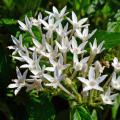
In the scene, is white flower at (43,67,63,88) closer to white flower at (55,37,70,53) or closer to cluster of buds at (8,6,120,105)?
cluster of buds at (8,6,120,105)

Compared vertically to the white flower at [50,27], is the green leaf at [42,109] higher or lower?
lower

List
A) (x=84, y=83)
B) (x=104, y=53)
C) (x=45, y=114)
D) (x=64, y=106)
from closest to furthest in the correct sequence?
(x=84, y=83), (x=45, y=114), (x=104, y=53), (x=64, y=106)

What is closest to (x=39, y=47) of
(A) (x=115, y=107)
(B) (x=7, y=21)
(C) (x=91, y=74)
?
(C) (x=91, y=74)

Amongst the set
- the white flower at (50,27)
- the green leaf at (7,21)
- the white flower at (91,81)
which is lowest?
the white flower at (91,81)

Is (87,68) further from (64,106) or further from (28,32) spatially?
(64,106)

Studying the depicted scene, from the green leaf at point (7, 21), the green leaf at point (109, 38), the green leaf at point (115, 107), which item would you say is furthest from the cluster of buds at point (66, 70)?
the green leaf at point (115, 107)

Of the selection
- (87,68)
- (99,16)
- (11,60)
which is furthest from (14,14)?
(87,68)

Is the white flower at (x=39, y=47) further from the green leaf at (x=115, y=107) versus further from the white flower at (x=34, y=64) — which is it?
the green leaf at (x=115, y=107)

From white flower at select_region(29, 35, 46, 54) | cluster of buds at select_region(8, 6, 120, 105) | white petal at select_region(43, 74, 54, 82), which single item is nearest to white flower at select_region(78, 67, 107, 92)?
cluster of buds at select_region(8, 6, 120, 105)
